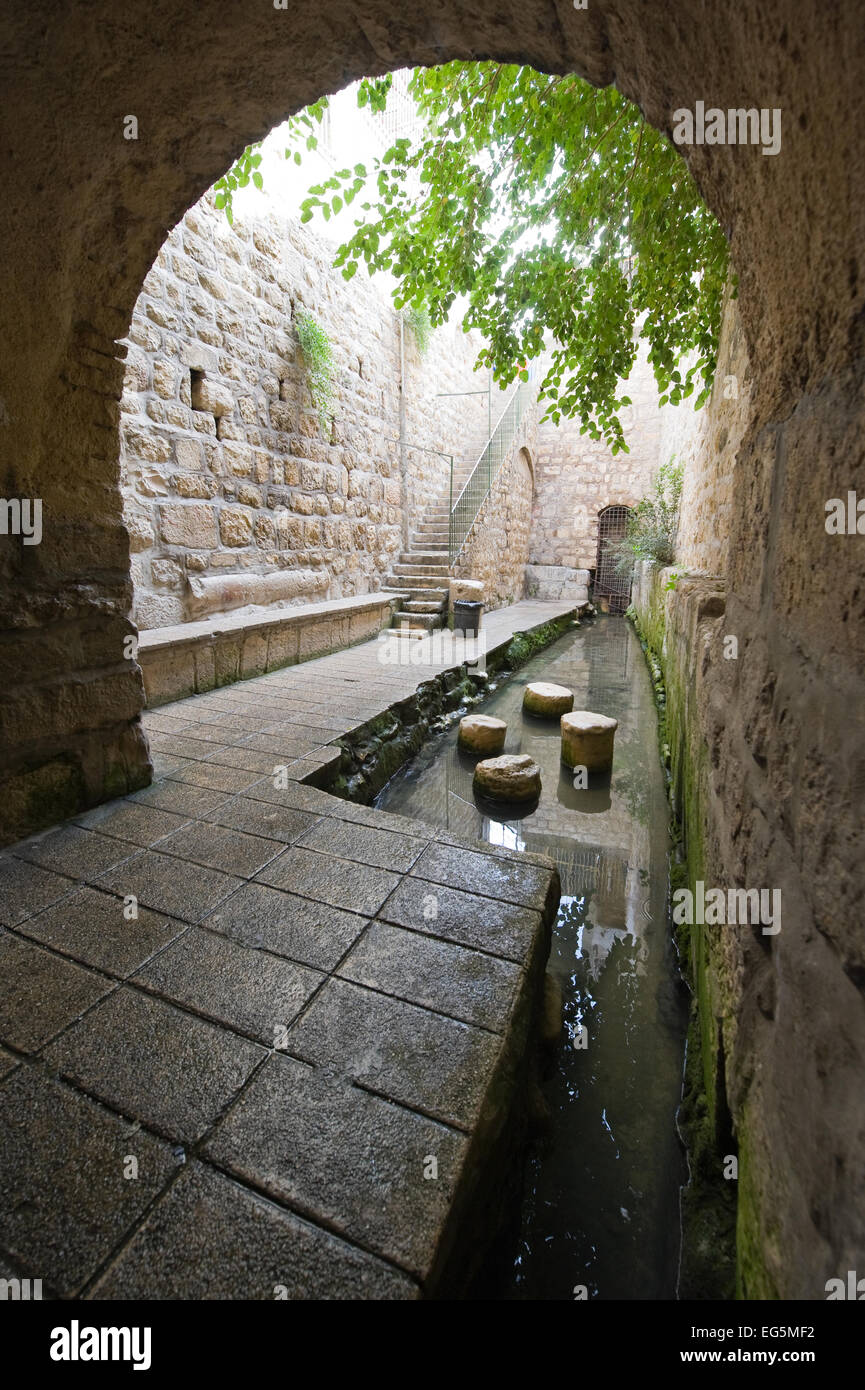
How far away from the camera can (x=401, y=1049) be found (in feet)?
4.15

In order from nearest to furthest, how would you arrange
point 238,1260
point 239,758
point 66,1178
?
point 238,1260
point 66,1178
point 239,758

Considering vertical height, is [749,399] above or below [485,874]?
above

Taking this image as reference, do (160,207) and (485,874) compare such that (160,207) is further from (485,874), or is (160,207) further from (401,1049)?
(401,1049)

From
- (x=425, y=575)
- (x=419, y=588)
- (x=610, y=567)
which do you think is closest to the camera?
(x=419, y=588)

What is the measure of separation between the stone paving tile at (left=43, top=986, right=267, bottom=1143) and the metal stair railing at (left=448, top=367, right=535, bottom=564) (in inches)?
261

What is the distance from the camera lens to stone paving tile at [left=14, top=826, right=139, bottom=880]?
1902 mm

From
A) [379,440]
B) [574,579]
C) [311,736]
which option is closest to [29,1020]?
[311,736]

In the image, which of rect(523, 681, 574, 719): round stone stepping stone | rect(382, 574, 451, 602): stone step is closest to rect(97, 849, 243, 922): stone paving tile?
rect(523, 681, 574, 719): round stone stepping stone

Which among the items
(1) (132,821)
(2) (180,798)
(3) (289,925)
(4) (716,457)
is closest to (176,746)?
(2) (180,798)

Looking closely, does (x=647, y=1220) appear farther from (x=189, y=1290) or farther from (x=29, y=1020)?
(x=29, y=1020)

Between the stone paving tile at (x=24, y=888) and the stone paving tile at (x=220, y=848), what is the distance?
0.31 meters

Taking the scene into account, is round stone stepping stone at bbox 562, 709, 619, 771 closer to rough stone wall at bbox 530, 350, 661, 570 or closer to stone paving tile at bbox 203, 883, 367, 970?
stone paving tile at bbox 203, 883, 367, 970

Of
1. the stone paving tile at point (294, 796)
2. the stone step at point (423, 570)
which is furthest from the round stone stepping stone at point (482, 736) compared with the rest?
the stone step at point (423, 570)

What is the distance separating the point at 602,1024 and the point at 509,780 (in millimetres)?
1577
